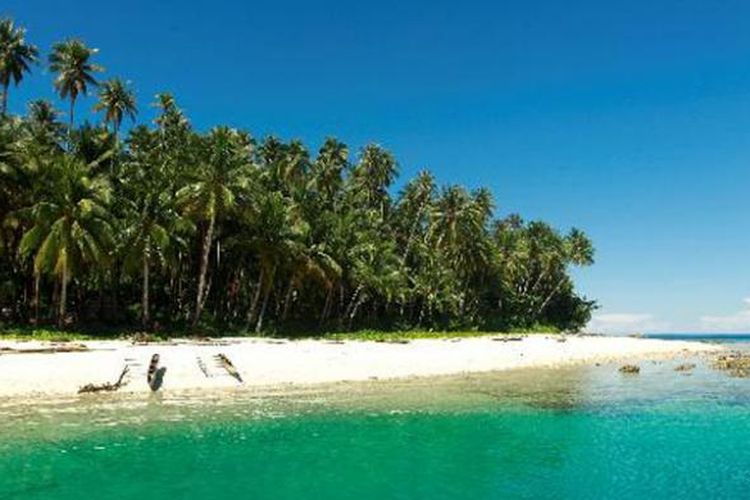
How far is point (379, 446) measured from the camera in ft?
72.6

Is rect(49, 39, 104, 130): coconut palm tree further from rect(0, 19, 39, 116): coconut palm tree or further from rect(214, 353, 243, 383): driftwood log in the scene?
rect(214, 353, 243, 383): driftwood log

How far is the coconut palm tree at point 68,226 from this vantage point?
151ft

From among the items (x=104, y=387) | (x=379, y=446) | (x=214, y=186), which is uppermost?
(x=214, y=186)

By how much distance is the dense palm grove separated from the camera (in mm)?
50281

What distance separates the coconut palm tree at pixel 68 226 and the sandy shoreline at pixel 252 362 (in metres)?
7.44

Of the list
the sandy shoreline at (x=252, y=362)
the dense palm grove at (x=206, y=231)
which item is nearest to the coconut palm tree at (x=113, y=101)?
the dense palm grove at (x=206, y=231)

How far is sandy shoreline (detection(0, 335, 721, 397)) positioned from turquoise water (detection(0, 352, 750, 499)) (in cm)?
291

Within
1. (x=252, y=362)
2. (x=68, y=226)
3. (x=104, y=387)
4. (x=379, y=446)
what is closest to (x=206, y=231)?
(x=68, y=226)

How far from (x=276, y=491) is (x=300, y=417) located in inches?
400

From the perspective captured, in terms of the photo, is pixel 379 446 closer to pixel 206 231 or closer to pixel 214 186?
pixel 214 186

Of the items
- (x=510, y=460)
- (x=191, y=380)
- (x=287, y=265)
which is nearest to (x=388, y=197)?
(x=287, y=265)

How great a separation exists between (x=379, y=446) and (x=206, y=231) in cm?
4240

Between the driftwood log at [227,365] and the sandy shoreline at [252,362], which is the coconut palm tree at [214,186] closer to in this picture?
the sandy shoreline at [252,362]

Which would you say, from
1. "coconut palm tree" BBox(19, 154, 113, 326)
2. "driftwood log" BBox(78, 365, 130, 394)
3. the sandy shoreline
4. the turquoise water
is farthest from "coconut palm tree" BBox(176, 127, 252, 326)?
the turquoise water
